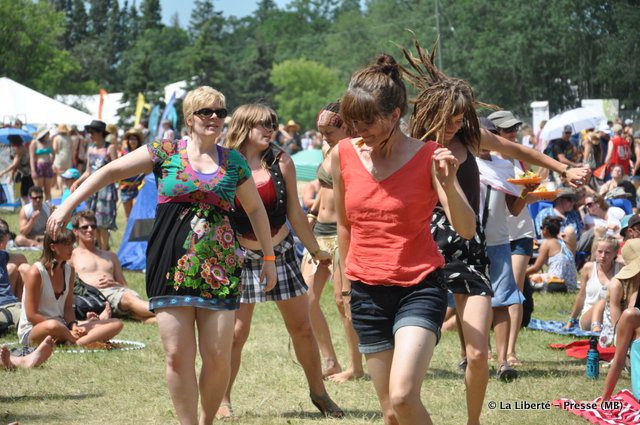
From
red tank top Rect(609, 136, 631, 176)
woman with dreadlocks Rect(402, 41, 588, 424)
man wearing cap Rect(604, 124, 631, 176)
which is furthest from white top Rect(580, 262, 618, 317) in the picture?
red tank top Rect(609, 136, 631, 176)

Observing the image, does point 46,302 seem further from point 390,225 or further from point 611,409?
point 390,225

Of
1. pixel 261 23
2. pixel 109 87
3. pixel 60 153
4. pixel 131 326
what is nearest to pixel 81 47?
pixel 109 87

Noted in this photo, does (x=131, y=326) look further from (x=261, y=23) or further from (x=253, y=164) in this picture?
(x=261, y=23)

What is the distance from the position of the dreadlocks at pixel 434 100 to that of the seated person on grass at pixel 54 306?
3.80m

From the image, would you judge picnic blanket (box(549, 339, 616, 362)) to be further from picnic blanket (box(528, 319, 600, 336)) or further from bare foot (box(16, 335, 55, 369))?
bare foot (box(16, 335, 55, 369))

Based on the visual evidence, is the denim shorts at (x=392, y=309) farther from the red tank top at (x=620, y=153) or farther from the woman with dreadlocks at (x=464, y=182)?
the red tank top at (x=620, y=153)

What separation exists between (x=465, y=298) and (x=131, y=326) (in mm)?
5249

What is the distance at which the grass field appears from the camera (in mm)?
6219

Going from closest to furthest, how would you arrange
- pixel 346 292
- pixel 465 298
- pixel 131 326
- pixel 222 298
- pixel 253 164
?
pixel 346 292 < pixel 222 298 < pixel 465 298 < pixel 253 164 < pixel 131 326

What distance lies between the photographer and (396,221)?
426 cm

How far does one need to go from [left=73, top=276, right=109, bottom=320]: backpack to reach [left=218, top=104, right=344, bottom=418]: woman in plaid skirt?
3.59 metres

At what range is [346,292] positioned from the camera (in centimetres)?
461

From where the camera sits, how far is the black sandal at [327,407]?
618 cm

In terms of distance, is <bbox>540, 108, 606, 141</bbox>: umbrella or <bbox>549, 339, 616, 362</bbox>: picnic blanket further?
<bbox>540, 108, 606, 141</bbox>: umbrella
